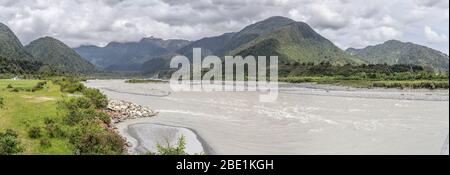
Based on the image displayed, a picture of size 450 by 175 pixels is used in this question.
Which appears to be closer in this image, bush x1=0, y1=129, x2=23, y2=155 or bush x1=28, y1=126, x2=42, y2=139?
bush x1=0, y1=129, x2=23, y2=155

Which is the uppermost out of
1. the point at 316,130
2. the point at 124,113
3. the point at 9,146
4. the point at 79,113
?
the point at 79,113

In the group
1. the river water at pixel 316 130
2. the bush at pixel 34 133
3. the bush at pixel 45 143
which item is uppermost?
the bush at pixel 34 133

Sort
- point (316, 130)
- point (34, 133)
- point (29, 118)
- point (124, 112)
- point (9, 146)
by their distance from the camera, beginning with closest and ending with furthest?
point (9, 146) → point (34, 133) → point (29, 118) → point (316, 130) → point (124, 112)

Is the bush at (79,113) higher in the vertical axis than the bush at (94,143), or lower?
higher

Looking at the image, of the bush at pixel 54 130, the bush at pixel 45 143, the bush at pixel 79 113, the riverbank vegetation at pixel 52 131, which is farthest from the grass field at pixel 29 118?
the bush at pixel 79 113

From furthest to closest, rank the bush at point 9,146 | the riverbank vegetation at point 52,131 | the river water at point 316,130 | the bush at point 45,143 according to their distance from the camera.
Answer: the river water at point 316,130 < the bush at point 45,143 < the riverbank vegetation at point 52,131 < the bush at point 9,146

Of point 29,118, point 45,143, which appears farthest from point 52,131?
point 29,118

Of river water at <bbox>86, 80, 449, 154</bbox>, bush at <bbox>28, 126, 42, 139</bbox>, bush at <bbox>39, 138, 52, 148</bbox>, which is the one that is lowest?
river water at <bbox>86, 80, 449, 154</bbox>

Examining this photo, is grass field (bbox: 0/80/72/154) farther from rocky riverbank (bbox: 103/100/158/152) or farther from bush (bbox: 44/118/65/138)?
rocky riverbank (bbox: 103/100/158/152)

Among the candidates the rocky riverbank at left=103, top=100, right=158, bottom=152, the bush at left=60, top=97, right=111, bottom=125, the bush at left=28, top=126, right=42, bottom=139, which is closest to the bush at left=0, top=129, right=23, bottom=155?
the bush at left=28, top=126, right=42, bottom=139

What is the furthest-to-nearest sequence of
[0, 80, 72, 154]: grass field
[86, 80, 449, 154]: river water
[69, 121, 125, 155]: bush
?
[86, 80, 449, 154]: river water < [0, 80, 72, 154]: grass field < [69, 121, 125, 155]: bush

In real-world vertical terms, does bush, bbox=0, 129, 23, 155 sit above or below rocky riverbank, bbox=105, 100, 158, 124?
above

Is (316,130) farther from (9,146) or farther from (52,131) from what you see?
(9,146)

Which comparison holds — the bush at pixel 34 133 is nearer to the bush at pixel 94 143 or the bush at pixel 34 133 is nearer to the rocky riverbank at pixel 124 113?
the bush at pixel 94 143
